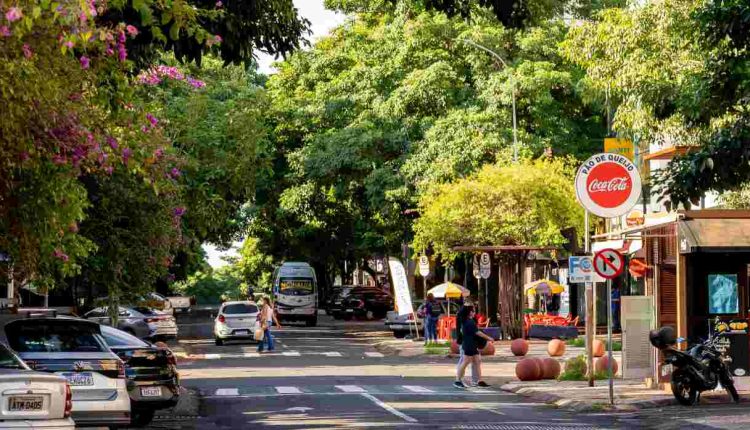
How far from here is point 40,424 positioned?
13195 millimetres

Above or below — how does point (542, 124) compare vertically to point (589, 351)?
above

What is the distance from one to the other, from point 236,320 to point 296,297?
22.1 m

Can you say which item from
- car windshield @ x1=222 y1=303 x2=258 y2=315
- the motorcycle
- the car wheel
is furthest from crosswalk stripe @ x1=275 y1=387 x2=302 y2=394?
car windshield @ x1=222 y1=303 x2=258 y2=315

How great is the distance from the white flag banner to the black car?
27126mm

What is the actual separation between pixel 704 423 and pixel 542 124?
3527 cm

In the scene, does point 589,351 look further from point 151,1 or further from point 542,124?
point 542,124

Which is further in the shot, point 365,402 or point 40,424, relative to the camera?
point 365,402

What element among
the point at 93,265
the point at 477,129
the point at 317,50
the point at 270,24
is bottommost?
the point at 93,265

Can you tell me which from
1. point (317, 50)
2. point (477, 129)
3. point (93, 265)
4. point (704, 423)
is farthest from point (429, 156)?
point (704, 423)

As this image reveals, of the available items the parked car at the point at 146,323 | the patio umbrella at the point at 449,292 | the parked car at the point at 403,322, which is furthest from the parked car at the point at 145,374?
the parked car at the point at 403,322

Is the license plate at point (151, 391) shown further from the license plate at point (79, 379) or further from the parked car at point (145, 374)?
the license plate at point (79, 379)

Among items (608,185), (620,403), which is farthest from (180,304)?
(620,403)

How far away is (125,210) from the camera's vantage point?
26906 millimetres

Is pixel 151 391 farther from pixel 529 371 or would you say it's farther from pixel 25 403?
pixel 529 371
